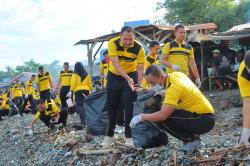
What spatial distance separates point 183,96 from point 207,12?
2639 centimetres

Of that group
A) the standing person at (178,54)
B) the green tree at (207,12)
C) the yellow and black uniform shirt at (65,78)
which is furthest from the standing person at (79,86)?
the green tree at (207,12)

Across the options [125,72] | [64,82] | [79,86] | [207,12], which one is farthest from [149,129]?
[207,12]

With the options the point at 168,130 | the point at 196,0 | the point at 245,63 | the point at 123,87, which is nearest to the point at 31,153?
the point at 123,87

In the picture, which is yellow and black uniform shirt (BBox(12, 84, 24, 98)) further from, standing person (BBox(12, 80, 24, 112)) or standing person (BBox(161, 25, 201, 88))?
standing person (BBox(161, 25, 201, 88))

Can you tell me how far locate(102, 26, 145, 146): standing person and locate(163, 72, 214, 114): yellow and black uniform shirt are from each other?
1.07 m

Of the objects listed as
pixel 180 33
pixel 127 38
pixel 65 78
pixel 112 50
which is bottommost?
pixel 65 78

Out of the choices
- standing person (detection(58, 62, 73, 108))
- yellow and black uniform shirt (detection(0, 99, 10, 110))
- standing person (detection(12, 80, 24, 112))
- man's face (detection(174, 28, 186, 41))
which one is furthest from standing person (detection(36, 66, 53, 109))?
Answer: standing person (detection(12, 80, 24, 112))

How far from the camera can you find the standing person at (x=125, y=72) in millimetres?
5792

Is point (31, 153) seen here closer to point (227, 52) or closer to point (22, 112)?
point (22, 112)

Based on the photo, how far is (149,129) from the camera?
5.26 meters

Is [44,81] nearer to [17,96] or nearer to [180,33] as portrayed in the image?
[180,33]

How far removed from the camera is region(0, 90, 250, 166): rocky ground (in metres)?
4.64

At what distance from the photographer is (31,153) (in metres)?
8.91

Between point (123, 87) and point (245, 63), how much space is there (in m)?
2.32
